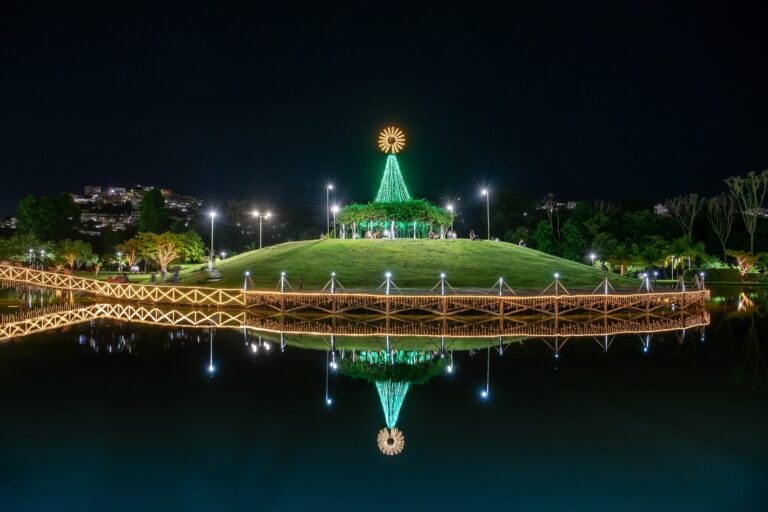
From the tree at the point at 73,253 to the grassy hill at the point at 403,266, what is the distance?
29.7 metres

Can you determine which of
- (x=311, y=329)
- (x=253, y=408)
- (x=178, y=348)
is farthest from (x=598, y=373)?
(x=178, y=348)

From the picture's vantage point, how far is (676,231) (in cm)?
9338

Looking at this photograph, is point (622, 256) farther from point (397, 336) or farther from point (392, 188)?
point (397, 336)

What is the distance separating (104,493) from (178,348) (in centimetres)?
1791

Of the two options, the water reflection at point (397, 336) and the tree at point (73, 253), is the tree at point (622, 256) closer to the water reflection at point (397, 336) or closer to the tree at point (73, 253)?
the water reflection at point (397, 336)

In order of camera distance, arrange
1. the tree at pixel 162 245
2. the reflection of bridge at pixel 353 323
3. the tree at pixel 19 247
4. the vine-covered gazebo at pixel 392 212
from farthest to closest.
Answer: the tree at pixel 19 247
the vine-covered gazebo at pixel 392 212
the tree at pixel 162 245
the reflection of bridge at pixel 353 323

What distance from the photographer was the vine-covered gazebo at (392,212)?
232 feet

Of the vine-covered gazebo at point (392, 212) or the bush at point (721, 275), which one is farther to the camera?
the bush at point (721, 275)

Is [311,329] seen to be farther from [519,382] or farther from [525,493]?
[525,493]

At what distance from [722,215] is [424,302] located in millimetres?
75170

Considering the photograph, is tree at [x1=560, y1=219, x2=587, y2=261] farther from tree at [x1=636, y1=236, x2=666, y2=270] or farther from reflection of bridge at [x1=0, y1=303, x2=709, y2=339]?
reflection of bridge at [x1=0, y1=303, x2=709, y2=339]

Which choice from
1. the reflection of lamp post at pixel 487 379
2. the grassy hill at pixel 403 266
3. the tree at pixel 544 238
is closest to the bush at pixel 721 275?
the tree at pixel 544 238

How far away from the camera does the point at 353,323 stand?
4053 centimetres

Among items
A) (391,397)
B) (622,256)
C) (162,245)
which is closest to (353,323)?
(391,397)
